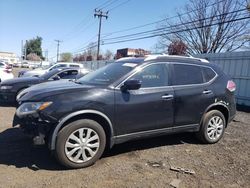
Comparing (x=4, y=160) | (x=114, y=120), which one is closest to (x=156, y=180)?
(x=114, y=120)

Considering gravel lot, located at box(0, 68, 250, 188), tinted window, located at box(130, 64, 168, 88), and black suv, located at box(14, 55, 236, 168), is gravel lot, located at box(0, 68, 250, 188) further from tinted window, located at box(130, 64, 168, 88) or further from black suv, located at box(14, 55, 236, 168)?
tinted window, located at box(130, 64, 168, 88)

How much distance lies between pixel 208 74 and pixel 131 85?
2.04 m

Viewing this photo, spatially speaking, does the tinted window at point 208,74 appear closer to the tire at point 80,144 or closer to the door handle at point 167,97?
the door handle at point 167,97

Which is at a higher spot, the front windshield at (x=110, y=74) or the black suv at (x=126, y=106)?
the front windshield at (x=110, y=74)

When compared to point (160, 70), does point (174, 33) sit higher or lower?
higher

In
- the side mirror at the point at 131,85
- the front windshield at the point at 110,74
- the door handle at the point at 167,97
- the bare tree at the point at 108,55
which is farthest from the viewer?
the bare tree at the point at 108,55

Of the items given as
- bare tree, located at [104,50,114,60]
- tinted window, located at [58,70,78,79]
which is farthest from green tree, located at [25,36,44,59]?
tinted window, located at [58,70,78,79]

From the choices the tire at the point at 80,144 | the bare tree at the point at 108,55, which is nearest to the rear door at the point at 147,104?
the tire at the point at 80,144

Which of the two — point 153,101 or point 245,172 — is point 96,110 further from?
point 245,172

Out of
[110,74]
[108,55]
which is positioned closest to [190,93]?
[110,74]

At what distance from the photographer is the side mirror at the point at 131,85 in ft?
14.5

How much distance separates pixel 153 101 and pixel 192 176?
1.41 meters

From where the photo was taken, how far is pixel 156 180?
389 centimetres

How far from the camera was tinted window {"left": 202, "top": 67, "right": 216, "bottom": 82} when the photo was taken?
556cm
